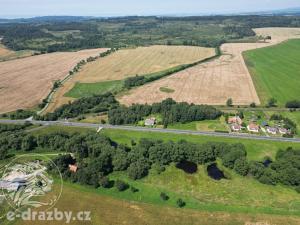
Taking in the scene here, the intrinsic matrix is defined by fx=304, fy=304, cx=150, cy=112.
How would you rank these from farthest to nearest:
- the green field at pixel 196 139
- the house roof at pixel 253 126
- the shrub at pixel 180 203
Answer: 1. the house roof at pixel 253 126
2. the green field at pixel 196 139
3. the shrub at pixel 180 203

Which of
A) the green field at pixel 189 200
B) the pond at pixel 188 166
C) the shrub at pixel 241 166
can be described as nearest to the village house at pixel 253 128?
the shrub at pixel 241 166

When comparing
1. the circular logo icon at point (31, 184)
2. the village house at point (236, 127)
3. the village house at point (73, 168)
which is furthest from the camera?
the village house at point (236, 127)

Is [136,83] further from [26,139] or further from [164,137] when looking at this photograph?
[26,139]

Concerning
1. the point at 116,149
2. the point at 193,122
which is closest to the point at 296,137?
the point at 193,122

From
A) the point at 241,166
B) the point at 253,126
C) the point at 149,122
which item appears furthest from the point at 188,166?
the point at 253,126

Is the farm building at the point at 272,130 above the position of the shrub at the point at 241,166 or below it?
above

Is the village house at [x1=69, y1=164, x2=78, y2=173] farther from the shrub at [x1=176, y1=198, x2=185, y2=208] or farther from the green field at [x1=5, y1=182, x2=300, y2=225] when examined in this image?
the shrub at [x1=176, y1=198, x2=185, y2=208]

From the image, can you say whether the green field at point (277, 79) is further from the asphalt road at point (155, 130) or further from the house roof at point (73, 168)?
the house roof at point (73, 168)

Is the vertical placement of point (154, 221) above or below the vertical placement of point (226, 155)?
below
